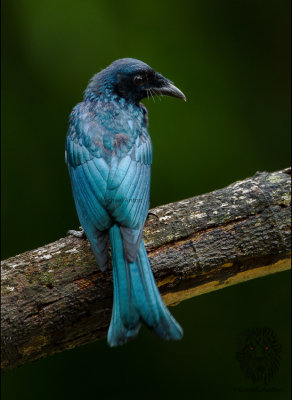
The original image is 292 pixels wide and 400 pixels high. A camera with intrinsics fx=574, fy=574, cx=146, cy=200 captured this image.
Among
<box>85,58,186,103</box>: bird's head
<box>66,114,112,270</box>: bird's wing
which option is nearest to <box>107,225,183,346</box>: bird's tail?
<box>66,114,112,270</box>: bird's wing

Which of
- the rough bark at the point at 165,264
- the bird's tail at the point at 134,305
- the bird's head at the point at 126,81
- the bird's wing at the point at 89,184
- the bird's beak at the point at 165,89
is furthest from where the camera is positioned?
the bird's beak at the point at 165,89

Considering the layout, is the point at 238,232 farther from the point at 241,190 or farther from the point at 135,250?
the point at 135,250

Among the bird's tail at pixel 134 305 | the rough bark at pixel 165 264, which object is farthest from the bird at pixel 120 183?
the rough bark at pixel 165 264

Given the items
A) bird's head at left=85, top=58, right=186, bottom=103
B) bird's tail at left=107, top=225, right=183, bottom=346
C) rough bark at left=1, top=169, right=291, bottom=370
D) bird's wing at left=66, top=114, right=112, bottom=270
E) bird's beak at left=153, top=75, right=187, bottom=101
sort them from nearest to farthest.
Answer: bird's tail at left=107, top=225, right=183, bottom=346 < rough bark at left=1, top=169, right=291, bottom=370 < bird's wing at left=66, top=114, right=112, bottom=270 < bird's head at left=85, top=58, right=186, bottom=103 < bird's beak at left=153, top=75, right=187, bottom=101

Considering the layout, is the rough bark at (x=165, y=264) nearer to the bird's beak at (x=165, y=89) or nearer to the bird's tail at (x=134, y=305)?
the bird's tail at (x=134, y=305)

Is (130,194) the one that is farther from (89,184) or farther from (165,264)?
(165,264)

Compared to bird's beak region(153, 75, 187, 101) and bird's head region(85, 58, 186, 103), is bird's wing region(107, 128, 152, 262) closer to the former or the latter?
bird's head region(85, 58, 186, 103)

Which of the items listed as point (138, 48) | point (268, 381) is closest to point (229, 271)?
point (268, 381)
